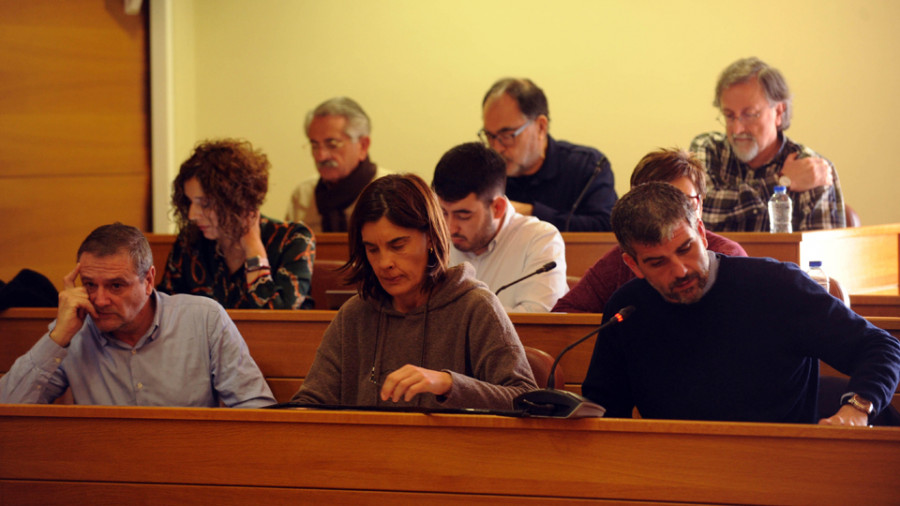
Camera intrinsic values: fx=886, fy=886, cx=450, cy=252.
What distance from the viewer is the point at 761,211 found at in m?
3.32

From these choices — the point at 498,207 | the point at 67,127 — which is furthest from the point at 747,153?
the point at 67,127

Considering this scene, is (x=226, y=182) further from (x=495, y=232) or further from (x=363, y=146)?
(x=363, y=146)

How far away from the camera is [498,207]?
2.79 meters

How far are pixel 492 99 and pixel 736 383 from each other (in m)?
2.15

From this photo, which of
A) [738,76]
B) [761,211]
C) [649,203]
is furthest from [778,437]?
[738,76]

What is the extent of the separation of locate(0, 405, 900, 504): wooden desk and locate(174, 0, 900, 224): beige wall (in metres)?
3.61

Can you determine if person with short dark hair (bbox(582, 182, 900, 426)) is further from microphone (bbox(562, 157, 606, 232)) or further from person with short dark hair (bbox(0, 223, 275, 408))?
microphone (bbox(562, 157, 606, 232))

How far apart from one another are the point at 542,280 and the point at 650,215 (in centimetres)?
98

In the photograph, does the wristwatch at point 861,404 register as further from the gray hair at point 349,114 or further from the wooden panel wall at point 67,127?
the wooden panel wall at point 67,127

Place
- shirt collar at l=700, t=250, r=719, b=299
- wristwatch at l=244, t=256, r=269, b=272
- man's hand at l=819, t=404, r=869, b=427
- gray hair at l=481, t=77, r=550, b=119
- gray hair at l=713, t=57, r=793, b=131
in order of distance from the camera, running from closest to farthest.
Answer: man's hand at l=819, t=404, r=869, b=427, shirt collar at l=700, t=250, r=719, b=299, wristwatch at l=244, t=256, r=269, b=272, gray hair at l=713, t=57, r=793, b=131, gray hair at l=481, t=77, r=550, b=119

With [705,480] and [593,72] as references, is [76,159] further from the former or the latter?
[705,480]

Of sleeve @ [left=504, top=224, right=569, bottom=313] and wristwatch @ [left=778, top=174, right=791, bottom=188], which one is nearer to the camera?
sleeve @ [left=504, top=224, right=569, bottom=313]

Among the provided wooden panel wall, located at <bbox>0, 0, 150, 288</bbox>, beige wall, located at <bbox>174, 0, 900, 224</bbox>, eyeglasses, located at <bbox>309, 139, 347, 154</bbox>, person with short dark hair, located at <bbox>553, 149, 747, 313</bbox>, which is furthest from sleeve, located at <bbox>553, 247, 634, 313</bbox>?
wooden panel wall, located at <bbox>0, 0, 150, 288</bbox>

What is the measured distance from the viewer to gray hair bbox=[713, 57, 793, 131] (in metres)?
3.37
